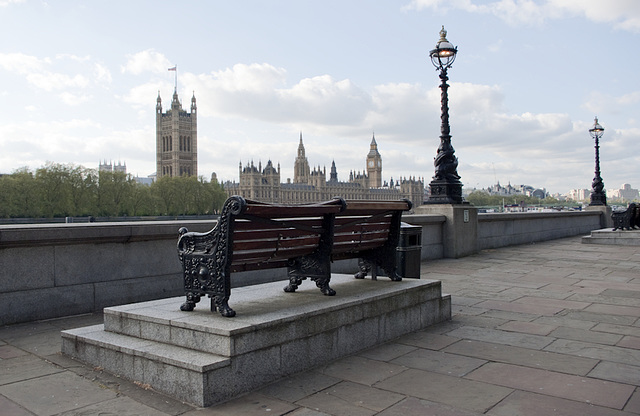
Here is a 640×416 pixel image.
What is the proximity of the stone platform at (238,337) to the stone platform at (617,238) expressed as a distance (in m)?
16.2

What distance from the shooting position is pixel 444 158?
14.6m

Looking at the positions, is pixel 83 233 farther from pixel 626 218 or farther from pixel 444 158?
pixel 626 218

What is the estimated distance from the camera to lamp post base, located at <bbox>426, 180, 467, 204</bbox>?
14.3 metres

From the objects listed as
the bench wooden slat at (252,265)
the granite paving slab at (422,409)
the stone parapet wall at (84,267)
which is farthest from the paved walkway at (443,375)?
the bench wooden slat at (252,265)

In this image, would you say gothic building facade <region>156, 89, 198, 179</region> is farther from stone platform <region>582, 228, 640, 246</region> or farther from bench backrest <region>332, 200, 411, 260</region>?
bench backrest <region>332, 200, 411, 260</region>

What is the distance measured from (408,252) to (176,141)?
187 m

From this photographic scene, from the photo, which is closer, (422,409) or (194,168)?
(422,409)

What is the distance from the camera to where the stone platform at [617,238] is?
19.0 m

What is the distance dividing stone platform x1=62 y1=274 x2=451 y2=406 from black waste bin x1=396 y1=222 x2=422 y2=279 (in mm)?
1763

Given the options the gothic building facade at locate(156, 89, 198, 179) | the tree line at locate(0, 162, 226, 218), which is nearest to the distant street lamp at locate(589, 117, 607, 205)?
→ the tree line at locate(0, 162, 226, 218)

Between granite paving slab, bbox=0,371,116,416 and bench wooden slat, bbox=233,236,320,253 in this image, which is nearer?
granite paving slab, bbox=0,371,116,416

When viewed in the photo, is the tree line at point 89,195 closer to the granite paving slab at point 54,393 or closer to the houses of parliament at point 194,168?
the houses of parliament at point 194,168

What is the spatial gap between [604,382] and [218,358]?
2.85 m

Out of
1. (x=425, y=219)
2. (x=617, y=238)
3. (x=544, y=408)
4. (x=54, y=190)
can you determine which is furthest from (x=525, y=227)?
(x=54, y=190)
